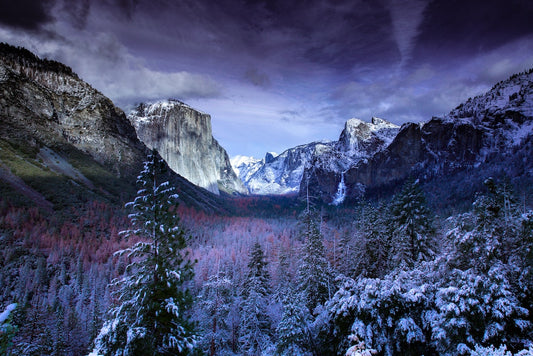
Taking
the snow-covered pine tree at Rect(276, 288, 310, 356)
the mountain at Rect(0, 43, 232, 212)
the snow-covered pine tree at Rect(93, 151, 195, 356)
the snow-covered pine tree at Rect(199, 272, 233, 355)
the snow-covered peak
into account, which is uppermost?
the snow-covered peak

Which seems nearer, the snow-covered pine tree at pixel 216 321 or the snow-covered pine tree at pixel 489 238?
the snow-covered pine tree at pixel 489 238

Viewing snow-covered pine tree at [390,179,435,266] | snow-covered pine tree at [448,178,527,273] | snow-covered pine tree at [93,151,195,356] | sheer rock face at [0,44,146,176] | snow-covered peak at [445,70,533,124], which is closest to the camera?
snow-covered pine tree at [448,178,527,273]

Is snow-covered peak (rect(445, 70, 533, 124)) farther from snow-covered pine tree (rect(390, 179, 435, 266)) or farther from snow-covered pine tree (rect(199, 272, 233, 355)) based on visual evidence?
snow-covered pine tree (rect(199, 272, 233, 355))

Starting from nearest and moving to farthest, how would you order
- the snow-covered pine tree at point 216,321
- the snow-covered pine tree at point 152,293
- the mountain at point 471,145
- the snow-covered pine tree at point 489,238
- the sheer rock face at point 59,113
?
the snow-covered pine tree at point 489,238, the snow-covered pine tree at point 152,293, the snow-covered pine tree at point 216,321, the sheer rock face at point 59,113, the mountain at point 471,145

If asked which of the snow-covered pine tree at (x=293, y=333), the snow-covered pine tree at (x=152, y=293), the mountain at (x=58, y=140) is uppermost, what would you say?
the mountain at (x=58, y=140)

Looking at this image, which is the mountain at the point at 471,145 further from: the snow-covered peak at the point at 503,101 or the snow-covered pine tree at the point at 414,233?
the snow-covered pine tree at the point at 414,233

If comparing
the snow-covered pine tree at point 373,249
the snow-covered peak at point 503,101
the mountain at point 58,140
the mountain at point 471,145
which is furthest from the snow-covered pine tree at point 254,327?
the snow-covered peak at point 503,101

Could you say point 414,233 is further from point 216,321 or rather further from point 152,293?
point 152,293

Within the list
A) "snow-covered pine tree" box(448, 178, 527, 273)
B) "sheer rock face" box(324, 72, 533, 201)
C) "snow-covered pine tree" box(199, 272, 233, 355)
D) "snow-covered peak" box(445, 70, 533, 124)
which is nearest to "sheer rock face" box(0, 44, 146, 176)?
"sheer rock face" box(324, 72, 533, 201)
